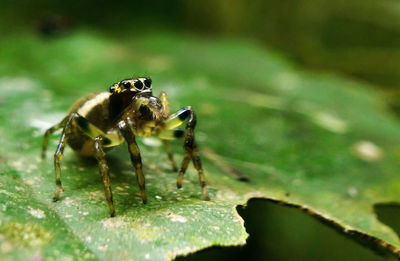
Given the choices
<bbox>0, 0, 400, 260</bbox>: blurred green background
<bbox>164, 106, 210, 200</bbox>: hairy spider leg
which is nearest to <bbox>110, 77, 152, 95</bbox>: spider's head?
<bbox>164, 106, 210, 200</bbox>: hairy spider leg

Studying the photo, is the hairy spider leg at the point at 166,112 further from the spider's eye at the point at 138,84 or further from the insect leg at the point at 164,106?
the spider's eye at the point at 138,84

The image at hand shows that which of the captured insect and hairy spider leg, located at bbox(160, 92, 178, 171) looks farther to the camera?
hairy spider leg, located at bbox(160, 92, 178, 171)

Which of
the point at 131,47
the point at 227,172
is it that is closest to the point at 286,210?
the point at 227,172

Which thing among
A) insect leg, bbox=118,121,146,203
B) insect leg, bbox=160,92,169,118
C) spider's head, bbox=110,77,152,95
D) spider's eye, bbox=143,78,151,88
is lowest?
insect leg, bbox=118,121,146,203

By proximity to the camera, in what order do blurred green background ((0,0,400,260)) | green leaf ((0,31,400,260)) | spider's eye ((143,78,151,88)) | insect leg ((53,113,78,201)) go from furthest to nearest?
blurred green background ((0,0,400,260)) < spider's eye ((143,78,151,88)) < insect leg ((53,113,78,201)) < green leaf ((0,31,400,260))

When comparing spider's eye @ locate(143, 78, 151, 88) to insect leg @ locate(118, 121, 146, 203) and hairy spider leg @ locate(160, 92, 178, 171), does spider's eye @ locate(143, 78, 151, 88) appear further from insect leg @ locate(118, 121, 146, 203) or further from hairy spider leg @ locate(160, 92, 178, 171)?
insect leg @ locate(118, 121, 146, 203)

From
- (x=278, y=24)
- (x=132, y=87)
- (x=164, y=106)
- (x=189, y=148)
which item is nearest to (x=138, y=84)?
(x=132, y=87)

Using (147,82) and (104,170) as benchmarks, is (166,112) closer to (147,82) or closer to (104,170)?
(147,82)
